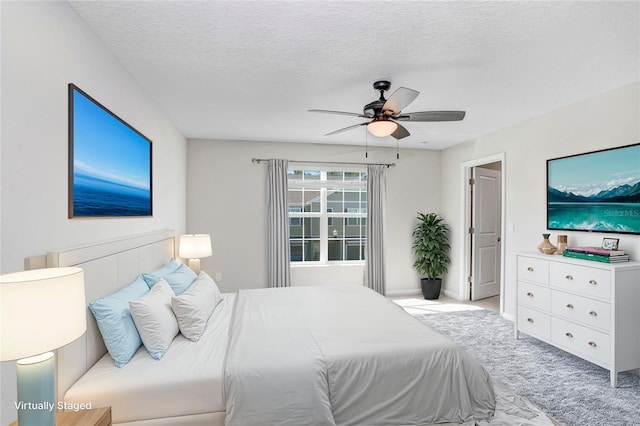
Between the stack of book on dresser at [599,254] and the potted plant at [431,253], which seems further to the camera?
the potted plant at [431,253]

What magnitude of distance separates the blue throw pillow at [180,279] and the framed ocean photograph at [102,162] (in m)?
0.60

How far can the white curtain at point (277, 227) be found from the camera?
5.07m

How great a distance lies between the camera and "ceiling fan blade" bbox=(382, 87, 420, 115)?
7.52ft

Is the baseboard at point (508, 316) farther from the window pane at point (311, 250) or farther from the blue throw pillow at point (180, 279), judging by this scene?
the blue throw pillow at point (180, 279)

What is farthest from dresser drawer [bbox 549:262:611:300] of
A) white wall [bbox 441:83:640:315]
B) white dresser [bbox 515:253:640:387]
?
white wall [bbox 441:83:640:315]

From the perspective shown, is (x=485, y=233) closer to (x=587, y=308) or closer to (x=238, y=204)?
(x=587, y=308)

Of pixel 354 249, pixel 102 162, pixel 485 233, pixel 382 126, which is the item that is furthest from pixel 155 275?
pixel 485 233

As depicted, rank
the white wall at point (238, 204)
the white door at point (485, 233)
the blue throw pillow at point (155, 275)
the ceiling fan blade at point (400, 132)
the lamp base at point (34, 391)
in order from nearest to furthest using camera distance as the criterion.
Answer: the lamp base at point (34, 391)
the blue throw pillow at point (155, 275)
the ceiling fan blade at point (400, 132)
the white wall at point (238, 204)
the white door at point (485, 233)

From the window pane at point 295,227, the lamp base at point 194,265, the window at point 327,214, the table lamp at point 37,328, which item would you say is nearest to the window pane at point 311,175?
the window at point 327,214

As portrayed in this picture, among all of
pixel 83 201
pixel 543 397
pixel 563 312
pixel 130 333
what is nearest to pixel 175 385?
pixel 130 333

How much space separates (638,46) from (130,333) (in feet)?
12.4

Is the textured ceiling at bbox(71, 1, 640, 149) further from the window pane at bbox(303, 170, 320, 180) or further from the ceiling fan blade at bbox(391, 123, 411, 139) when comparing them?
the window pane at bbox(303, 170, 320, 180)

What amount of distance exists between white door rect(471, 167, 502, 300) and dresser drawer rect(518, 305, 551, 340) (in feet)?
5.44

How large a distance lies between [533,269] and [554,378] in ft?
3.51
